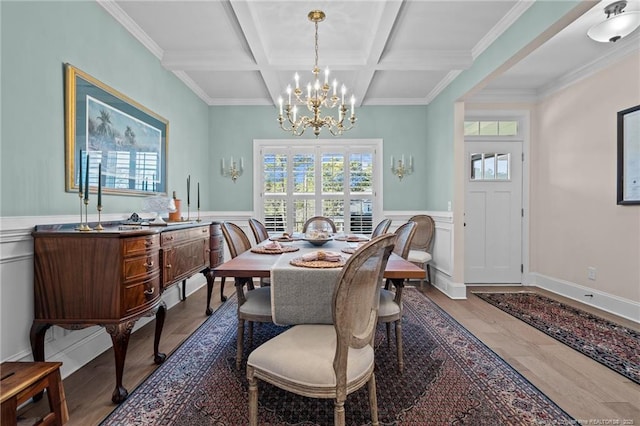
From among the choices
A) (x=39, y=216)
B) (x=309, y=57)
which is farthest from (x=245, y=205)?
(x=39, y=216)

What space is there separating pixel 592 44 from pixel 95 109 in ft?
15.0

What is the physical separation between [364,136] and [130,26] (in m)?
3.23

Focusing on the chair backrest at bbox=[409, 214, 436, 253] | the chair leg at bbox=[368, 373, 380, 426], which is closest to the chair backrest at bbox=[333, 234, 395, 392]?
the chair leg at bbox=[368, 373, 380, 426]

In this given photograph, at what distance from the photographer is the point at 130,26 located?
9.29 feet

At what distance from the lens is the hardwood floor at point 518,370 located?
1.77 metres

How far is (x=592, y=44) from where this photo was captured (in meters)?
3.28

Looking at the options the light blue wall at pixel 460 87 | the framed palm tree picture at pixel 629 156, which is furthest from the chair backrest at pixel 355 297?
the framed palm tree picture at pixel 629 156

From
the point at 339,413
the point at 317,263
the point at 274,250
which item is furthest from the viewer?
the point at 274,250

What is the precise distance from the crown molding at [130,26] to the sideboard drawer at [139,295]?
2.12 metres

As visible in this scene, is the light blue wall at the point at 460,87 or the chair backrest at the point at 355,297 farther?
the light blue wall at the point at 460,87

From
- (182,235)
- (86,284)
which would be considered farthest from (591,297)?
(86,284)

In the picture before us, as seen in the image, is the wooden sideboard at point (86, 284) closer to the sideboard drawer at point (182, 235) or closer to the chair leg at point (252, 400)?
the sideboard drawer at point (182, 235)

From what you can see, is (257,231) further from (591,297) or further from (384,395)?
(591,297)

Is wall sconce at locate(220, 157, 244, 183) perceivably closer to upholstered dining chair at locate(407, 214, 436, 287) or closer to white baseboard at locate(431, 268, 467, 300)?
upholstered dining chair at locate(407, 214, 436, 287)
